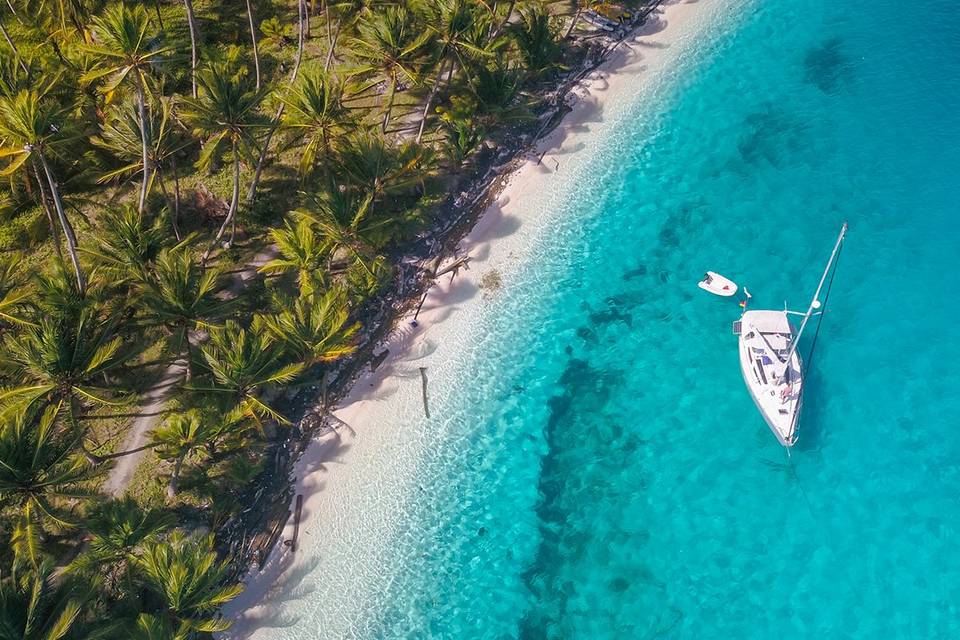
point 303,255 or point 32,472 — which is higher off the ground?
point 303,255

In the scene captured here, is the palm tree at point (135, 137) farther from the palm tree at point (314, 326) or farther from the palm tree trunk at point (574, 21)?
the palm tree trunk at point (574, 21)

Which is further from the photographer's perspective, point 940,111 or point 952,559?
point 940,111

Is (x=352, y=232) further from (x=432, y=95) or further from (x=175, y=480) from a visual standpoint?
(x=175, y=480)

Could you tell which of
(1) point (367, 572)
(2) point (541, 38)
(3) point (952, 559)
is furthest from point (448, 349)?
(3) point (952, 559)

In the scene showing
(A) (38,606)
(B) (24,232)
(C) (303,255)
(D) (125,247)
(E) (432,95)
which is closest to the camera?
(A) (38,606)

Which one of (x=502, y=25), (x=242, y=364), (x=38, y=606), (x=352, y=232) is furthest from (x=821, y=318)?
(x=38, y=606)

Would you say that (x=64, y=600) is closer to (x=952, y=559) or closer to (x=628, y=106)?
(x=952, y=559)

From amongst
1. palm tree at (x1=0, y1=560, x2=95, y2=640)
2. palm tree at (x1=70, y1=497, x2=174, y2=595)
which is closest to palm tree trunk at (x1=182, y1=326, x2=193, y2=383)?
palm tree at (x1=70, y1=497, x2=174, y2=595)
